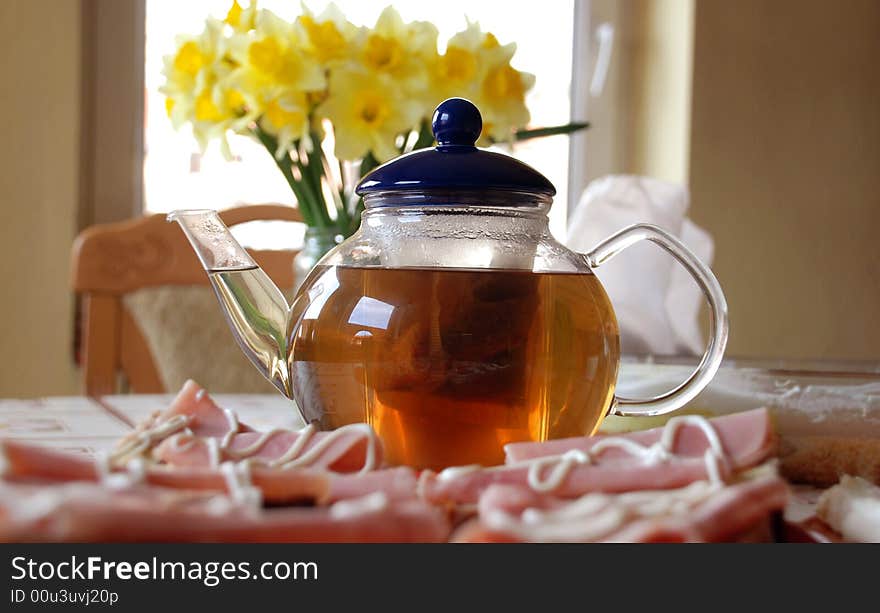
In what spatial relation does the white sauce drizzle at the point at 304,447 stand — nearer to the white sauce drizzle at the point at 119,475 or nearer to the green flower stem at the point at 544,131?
the white sauce drizzle at the point at 119,475

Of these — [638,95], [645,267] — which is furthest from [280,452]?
[638,95]

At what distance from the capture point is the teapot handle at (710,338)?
474 mm

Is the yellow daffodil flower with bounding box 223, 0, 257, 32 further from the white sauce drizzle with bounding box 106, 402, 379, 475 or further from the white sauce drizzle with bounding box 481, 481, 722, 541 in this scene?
the white sauce drizzle with bounding box 481, 481, 722, 541

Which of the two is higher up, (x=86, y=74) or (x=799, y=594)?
(x=86, y=74)

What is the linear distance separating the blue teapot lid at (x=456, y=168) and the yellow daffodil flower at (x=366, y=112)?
0.77ft

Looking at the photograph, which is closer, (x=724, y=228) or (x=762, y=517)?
(x=762, y=517)

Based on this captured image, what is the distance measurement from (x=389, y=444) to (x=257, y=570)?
197 millimetres

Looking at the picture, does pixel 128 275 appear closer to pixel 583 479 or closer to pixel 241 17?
pixel 241 17

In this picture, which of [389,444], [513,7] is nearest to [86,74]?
[513,7]

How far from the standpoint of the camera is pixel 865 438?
477 millimetres

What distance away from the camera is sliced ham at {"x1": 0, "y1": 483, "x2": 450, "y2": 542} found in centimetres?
21

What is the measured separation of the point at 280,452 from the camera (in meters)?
0.37

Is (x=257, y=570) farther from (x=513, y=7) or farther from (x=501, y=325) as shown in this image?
(x=513, y=7)

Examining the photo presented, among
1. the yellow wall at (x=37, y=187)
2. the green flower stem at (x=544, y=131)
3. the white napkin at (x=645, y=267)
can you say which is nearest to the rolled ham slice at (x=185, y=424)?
the green flower stem at (x=544, y=131)
